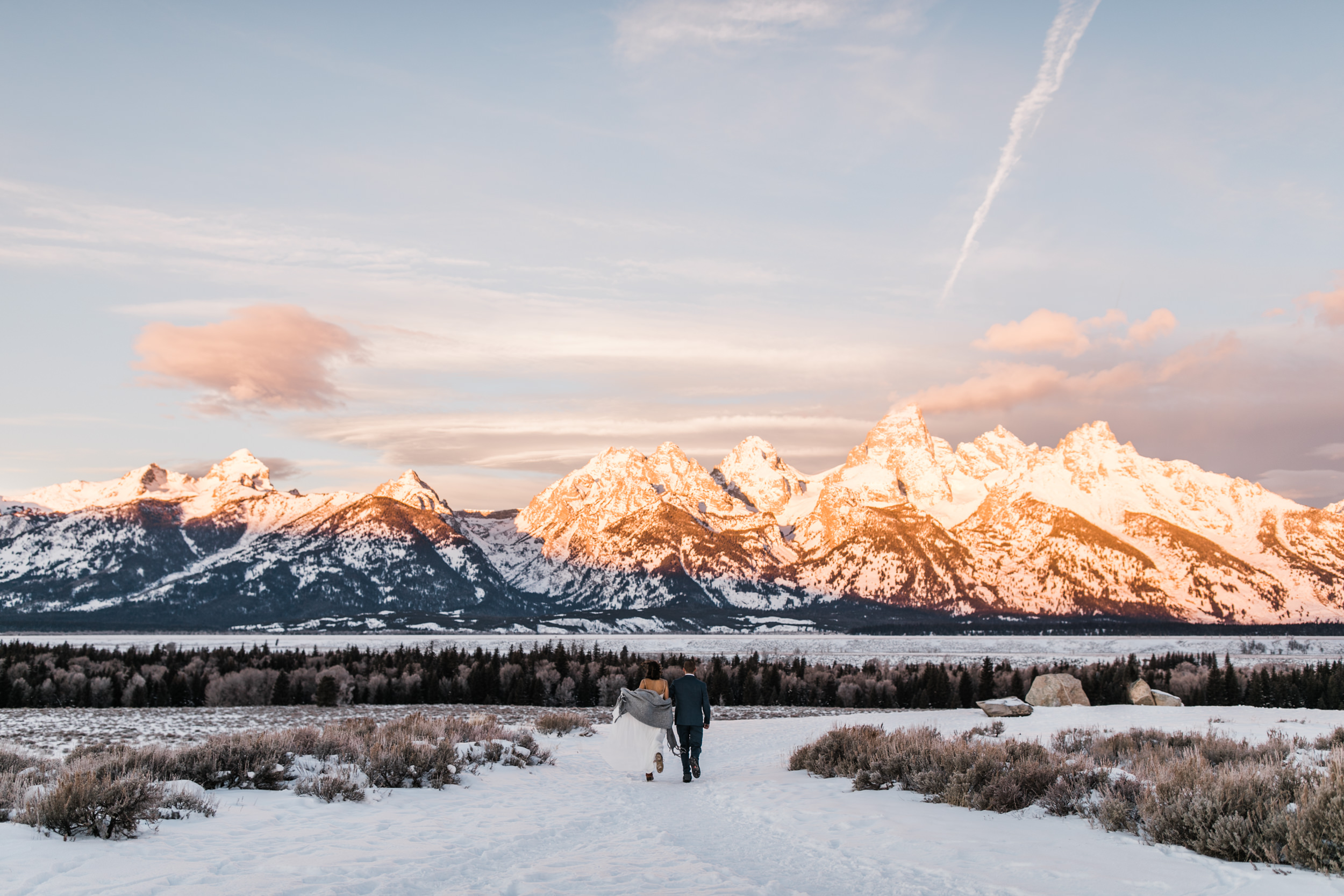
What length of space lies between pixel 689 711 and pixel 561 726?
14.0 meters

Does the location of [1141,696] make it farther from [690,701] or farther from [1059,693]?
[690,701]

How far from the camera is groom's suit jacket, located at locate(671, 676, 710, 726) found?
53.4 ft

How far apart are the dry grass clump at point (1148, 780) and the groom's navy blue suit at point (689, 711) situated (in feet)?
8.32

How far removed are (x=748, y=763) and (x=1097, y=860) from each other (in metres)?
13.2

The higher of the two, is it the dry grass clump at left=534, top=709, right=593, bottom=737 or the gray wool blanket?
the gray wool blanket

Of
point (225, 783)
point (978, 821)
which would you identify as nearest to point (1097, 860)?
point (978, 821)

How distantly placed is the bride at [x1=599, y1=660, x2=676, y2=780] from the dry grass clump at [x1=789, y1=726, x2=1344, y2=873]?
3048 mm

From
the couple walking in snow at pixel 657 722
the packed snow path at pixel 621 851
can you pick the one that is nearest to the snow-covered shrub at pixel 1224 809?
the packed snow path at pixel 621 851

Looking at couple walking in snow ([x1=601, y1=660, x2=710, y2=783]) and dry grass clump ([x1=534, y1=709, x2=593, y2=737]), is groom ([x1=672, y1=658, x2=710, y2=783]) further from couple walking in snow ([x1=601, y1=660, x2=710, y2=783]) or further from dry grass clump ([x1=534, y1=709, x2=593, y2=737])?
dry grass clump ([x1=534, y1=709, x2=593, y2=737])

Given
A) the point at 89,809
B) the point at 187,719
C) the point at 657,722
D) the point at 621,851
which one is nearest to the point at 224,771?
the point at 89,809

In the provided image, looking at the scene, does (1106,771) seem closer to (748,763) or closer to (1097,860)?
(1097,860)

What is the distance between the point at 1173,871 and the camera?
8.27 m

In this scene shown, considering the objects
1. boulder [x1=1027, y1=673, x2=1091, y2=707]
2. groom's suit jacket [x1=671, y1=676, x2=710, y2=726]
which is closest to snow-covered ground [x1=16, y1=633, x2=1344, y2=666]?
boulder [x1=1027, y1=673, x2=1091, y2=707]

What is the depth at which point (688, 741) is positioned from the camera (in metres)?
16.6
